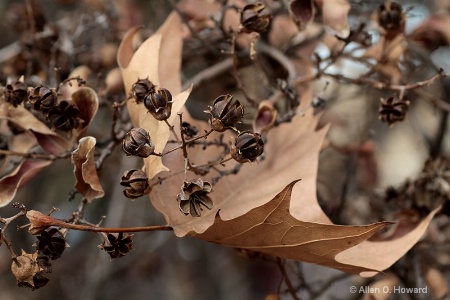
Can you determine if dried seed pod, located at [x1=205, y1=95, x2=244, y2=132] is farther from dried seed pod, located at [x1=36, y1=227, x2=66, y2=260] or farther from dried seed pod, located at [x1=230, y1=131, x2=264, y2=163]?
dried seed pod, located at [x1=36, y1=227, x2=66, y2=260]

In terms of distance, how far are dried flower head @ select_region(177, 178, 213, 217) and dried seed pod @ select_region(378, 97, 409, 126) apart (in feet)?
0.95

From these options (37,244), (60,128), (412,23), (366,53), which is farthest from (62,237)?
(412,23)

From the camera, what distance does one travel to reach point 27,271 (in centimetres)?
60

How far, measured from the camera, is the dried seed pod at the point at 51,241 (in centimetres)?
60

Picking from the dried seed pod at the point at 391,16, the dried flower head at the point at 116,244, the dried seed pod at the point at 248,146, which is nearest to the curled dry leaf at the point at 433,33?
the dried seed pod at the point at 391,16

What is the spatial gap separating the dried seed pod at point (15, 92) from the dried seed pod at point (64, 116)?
48 millimetres

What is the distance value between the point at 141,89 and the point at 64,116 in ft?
0.34

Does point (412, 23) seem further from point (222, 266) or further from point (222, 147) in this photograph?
point (222, 266)

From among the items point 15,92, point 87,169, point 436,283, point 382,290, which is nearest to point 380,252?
point 382,290

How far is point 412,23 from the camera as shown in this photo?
1151 millimetres

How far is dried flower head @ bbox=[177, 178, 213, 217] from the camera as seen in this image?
59cm

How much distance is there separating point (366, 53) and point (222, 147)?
30 centimetres

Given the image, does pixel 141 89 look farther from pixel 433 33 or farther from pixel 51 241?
pixel 433 33

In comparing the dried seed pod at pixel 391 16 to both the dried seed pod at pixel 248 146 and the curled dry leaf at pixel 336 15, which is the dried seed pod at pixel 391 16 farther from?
the dried seed pod at pixel 248 146
